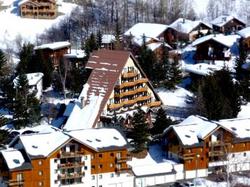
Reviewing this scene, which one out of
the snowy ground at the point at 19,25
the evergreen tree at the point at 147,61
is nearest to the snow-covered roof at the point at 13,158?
the evergreen tree at the point at 147,61

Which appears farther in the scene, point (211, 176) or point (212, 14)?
point (212, 14)

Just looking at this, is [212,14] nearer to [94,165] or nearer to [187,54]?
[187,54]

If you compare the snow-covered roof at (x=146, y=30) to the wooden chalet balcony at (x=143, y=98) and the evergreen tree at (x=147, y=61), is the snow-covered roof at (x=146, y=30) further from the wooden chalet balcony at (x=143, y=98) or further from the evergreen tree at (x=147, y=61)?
the wooden chalet balcony at (x=143, y=98)

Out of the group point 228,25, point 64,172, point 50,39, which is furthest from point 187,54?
point 64,172

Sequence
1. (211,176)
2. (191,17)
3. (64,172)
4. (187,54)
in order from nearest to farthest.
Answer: (64,172) → (211,176) → (187,54) → (191,17)

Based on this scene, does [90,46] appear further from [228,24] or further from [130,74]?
[228,24]

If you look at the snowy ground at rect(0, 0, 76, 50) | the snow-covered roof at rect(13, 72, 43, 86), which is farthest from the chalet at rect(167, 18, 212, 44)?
the snow-covered roof at rect(13, 72, 43, 86)

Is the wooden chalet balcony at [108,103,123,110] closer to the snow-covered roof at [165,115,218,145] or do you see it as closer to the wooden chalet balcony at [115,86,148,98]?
the wooden chalet balcony at [115,86,148,98]
